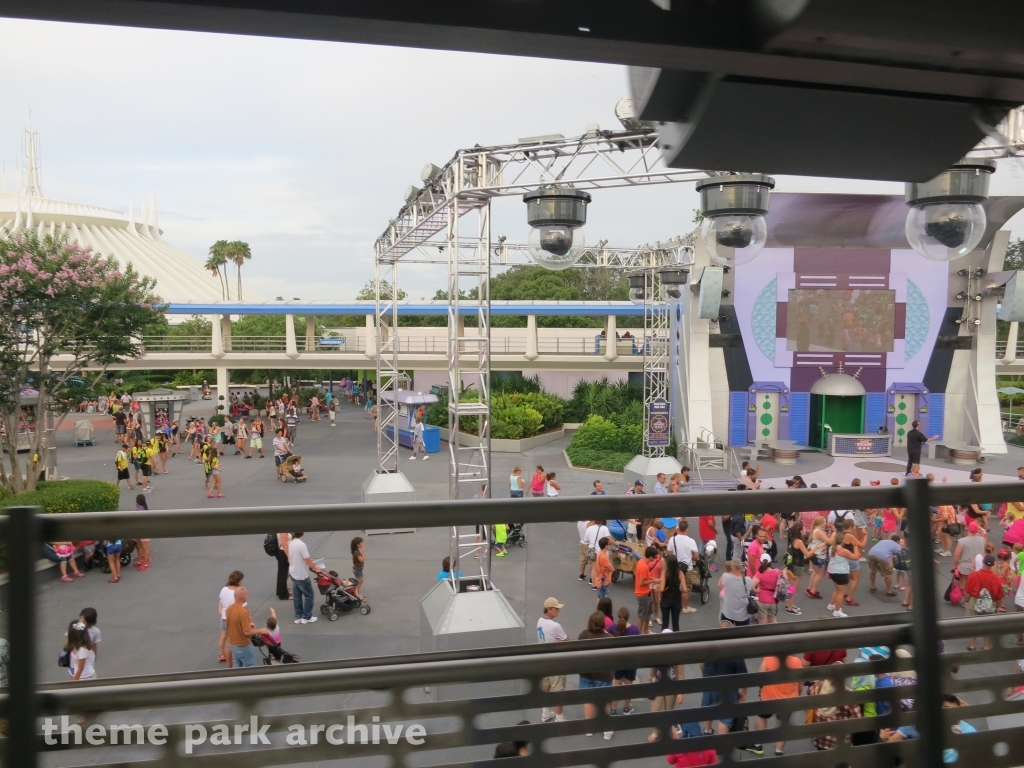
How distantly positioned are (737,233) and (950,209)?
96 cm

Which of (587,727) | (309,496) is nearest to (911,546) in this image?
(587,727)

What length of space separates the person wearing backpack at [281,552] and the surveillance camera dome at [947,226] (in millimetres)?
3131

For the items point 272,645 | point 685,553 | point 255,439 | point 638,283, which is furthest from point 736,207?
point 255,439

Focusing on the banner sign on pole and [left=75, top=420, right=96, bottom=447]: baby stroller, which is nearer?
the banner sign on pole

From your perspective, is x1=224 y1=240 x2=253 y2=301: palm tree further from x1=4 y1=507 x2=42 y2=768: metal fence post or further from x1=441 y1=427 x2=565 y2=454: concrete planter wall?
x1=4 y1=507 x2=42 y2=768: metal fence post

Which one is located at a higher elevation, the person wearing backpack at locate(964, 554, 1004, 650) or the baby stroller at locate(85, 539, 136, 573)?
the baby stroller at locate(85, 539, 136, 573)

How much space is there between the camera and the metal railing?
133cm

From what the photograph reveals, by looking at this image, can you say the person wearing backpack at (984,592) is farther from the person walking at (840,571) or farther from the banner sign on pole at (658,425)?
the banner sign on pole at (658,425)

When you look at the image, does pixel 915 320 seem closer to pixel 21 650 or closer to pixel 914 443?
pixel 914 443

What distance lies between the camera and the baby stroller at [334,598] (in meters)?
3.49

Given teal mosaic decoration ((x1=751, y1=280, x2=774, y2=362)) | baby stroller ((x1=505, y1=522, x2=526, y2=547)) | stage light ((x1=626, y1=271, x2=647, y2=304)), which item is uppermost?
stage light ((x1=626, y1=271, x2=647, y2=304))

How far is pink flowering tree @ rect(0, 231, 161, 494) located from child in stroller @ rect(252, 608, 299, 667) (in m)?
14.3

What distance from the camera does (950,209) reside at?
10.5 ft

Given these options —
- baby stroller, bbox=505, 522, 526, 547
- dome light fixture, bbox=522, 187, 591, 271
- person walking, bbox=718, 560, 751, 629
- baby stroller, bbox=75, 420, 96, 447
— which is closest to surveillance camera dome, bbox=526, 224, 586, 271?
dome light fixture, bbox=522, 187, 591, 271
